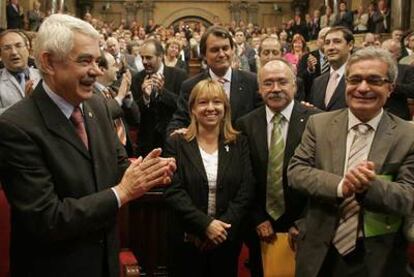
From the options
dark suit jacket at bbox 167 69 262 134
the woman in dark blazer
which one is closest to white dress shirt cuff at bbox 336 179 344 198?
the woman in dark blazer

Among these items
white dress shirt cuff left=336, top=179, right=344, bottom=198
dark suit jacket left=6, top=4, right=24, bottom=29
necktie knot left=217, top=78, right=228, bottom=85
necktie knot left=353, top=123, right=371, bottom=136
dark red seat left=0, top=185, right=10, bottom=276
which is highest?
dark suit jacket left=6, top=4, right=24, bottom=29

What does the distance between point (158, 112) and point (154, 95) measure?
6.1 inches

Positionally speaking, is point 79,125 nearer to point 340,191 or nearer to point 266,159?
point 340,191

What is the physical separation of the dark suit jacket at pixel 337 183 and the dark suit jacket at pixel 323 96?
1.57 metres

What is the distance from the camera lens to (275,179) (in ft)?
10.3

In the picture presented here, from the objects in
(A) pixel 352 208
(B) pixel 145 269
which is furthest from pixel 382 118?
(B) pixel 145 269

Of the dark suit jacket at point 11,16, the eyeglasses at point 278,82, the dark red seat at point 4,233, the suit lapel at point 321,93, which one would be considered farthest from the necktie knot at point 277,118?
the dark suit jacket at point 11,16

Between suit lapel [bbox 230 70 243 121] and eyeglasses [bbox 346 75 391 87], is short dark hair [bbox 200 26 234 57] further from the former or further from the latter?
eyeglasses [bbox 346 75 391 87]

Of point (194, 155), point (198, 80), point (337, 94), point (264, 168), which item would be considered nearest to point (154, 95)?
point (198, 80)

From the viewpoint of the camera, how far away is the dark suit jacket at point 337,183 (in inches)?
90.2

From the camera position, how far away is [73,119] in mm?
2162

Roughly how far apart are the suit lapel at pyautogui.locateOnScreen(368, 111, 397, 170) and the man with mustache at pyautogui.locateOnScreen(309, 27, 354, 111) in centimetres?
164

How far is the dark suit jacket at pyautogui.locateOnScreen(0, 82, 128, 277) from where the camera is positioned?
1.98 m

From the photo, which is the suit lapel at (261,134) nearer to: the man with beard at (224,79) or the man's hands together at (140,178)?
the man with beard at (224,79)
